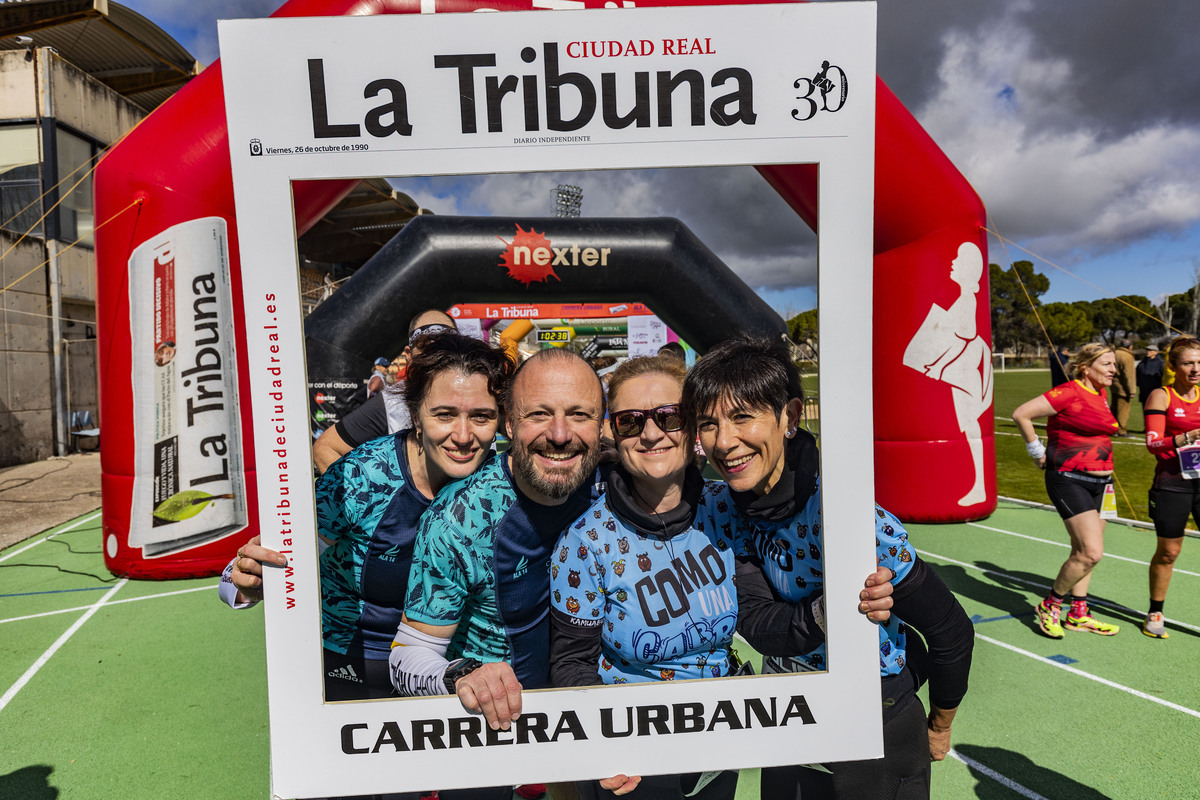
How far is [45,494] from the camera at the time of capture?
9102 mm

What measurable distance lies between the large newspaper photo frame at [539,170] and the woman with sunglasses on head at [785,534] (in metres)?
0.12

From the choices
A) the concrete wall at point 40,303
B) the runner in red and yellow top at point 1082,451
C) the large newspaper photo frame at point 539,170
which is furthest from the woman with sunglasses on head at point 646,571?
the concrete wall at point 40,303

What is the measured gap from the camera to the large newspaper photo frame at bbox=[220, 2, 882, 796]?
3.91 ft

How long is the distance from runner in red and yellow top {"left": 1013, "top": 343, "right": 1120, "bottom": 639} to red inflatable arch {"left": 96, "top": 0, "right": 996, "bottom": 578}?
2.74 ft

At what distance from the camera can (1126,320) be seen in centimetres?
5356

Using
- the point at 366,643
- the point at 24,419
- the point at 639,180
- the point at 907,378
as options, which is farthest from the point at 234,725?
the point at 24,419

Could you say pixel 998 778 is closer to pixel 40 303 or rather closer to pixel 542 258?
pixel 542 258

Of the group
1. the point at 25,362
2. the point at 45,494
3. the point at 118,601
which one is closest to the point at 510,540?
the point at 118,601

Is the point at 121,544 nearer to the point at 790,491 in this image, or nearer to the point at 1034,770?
the point at 790,491

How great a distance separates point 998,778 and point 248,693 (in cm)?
384

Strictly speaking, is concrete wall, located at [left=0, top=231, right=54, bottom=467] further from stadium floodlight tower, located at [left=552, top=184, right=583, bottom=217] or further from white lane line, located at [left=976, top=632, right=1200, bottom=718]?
white lane line, located at [left=976, top=632, right=1200, bottom=718]

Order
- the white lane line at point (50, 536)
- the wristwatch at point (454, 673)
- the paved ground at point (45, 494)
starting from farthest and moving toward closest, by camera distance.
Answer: the paved ground at point (45, 494) < the white lane line at point (50, 536) < the wristwatch at point (454, 673)

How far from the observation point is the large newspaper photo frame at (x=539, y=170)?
1.19 metres

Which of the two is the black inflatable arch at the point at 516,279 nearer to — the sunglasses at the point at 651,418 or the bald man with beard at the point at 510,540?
the sunglasses at the point at 651,418
